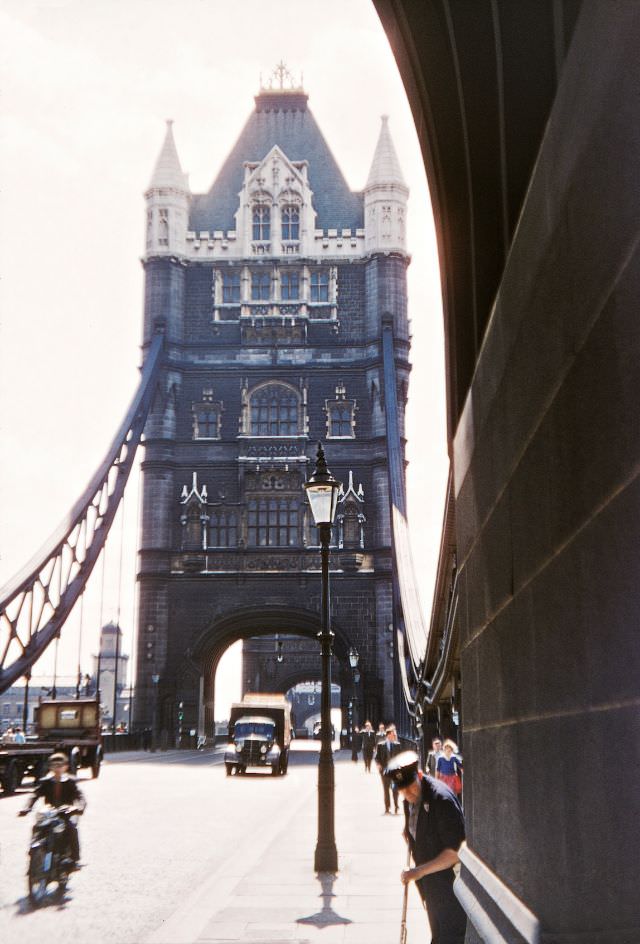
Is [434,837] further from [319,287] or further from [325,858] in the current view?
[319,287]

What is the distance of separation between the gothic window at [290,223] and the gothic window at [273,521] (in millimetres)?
13434

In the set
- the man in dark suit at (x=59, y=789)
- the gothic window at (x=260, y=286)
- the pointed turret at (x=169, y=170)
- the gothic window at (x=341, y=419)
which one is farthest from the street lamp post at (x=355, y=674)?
the man in dark suit at (x=59, y=789)

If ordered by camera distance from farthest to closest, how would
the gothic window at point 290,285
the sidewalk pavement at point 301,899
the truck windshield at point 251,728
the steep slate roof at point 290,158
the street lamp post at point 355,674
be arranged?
the steep slate roof at point 290,158 < the gothic window at point 290,285 < the street lamp post at point 355,674 < the truck windshield at point 251,728 < the sidewalk pavement at point 301,899

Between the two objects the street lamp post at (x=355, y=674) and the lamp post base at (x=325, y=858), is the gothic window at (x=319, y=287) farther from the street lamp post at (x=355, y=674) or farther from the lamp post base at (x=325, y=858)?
the lamp post base at (x=325, y=858)

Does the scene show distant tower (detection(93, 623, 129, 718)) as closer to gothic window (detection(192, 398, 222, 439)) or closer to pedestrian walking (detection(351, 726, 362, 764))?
gothic window (detection(192, 398, 222, 439))

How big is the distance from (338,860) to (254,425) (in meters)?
40.1

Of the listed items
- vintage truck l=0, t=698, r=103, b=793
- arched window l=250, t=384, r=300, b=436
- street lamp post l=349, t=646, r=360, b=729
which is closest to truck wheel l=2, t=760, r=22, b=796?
vintage truck l=0, t=698, r=103, b=793

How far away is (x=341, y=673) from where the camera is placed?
50.8 meters

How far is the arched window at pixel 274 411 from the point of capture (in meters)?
51.8

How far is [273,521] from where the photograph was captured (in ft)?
166

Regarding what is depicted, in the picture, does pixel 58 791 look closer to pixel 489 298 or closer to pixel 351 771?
pixel 489 298

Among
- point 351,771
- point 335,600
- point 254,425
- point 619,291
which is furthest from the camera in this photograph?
point 254,425

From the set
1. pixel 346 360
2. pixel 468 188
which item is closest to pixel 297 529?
pixel 346 360

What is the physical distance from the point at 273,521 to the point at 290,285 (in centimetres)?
1161
